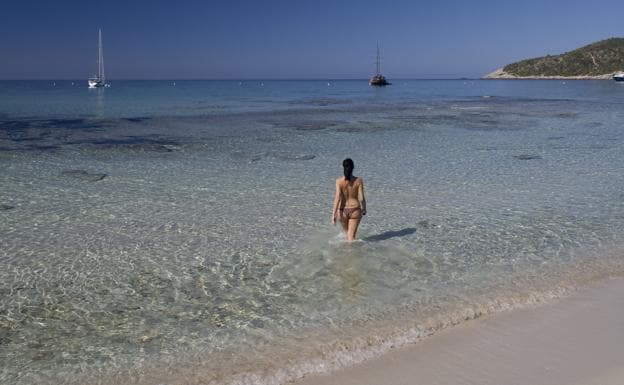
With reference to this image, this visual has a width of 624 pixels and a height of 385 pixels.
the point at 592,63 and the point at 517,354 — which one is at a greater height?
the point at 592,63

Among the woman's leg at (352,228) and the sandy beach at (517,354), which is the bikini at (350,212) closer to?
the woman's leg at (352,228)

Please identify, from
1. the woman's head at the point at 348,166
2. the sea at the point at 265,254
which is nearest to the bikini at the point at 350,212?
the sea at the point at 265,254

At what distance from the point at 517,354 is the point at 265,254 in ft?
15.7

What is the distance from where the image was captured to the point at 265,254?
9539mm

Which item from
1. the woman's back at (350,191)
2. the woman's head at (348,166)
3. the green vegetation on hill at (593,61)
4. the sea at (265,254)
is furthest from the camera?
the green vegetation on hill at (593,61)

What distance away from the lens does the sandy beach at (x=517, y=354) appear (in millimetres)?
5352

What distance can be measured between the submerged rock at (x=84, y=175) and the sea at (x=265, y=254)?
137 millimetres

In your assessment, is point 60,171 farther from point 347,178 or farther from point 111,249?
point 347,178

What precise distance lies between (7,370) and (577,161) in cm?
1821

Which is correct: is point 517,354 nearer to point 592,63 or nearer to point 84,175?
point 84,175

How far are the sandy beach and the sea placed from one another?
27 cm

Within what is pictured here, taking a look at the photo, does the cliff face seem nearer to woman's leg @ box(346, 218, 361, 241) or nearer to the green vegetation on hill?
the green vegetation on hill

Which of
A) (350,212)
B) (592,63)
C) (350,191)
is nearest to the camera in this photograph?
(350,191)

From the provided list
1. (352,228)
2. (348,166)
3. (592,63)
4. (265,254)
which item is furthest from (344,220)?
(592,63)
